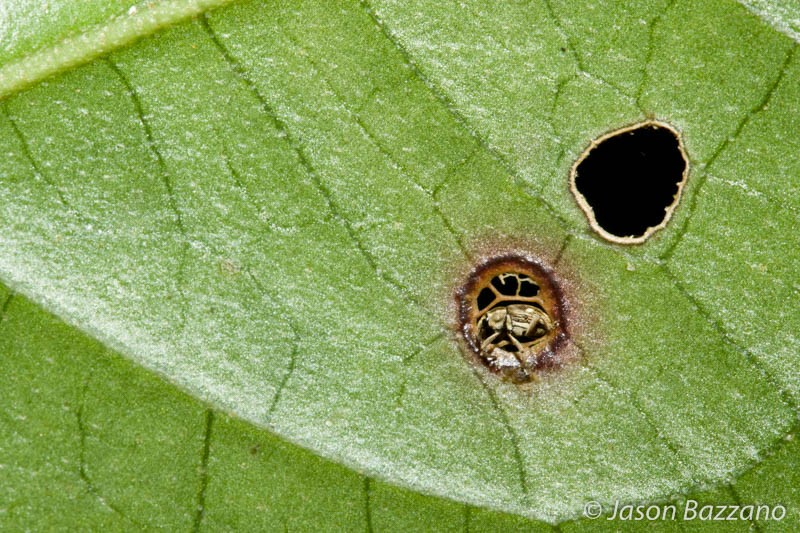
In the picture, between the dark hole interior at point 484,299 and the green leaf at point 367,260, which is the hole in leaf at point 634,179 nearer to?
the green leaf at point 367,260

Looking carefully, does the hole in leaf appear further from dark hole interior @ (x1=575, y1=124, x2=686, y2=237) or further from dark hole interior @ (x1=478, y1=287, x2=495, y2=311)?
dark hole interior @ (x1=478, y1=287, x2=495, y2=311)

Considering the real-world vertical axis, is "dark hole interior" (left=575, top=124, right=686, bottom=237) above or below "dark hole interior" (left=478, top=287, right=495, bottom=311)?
above

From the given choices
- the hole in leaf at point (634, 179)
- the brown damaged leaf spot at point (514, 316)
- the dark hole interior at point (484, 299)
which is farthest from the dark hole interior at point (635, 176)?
the dark hole interior at point (484, 299)

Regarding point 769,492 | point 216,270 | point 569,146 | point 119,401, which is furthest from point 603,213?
point 119,401

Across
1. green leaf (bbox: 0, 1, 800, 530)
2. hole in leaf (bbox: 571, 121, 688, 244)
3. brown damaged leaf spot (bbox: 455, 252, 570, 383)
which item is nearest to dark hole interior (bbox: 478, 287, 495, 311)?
brown damaged leaf spot (bbox: 455, 252, 570, 383)

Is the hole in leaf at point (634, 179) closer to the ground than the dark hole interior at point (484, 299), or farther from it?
farther from it

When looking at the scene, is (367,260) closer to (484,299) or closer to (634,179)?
(484,299)
